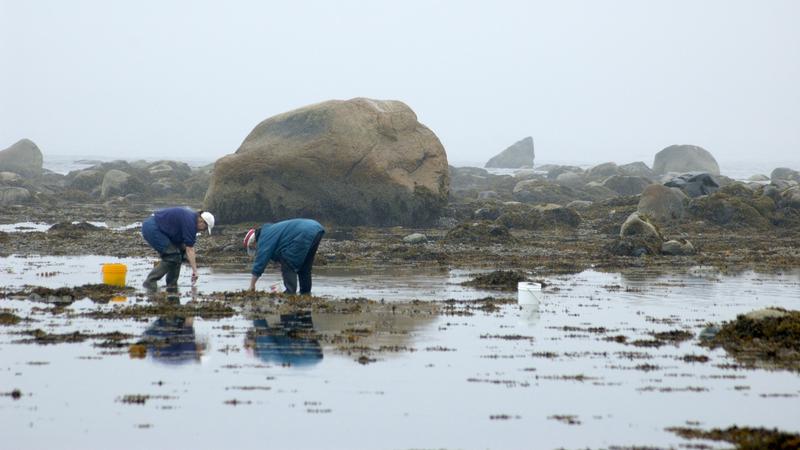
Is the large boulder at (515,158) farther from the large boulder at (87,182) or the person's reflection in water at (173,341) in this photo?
the person's reflection in water at (173,341)

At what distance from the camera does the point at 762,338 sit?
617 inches

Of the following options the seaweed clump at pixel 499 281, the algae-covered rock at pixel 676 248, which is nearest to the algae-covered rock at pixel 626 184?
the algae-covered rock at pixel 676 248

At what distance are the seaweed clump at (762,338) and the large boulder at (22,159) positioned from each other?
75.6 meters

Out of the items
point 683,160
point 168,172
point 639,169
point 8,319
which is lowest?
point 8,319

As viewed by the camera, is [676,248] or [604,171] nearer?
[676,248]

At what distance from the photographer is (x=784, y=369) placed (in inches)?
541

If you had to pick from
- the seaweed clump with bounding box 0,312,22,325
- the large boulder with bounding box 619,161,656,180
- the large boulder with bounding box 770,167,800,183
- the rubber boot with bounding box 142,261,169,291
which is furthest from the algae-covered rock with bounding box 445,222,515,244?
the large boulder with bounding box 619,161,656,180

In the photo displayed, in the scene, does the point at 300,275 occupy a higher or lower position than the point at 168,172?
lower

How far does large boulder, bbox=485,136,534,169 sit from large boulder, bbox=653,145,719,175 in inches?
1346

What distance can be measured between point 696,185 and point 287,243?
3098 centimetres

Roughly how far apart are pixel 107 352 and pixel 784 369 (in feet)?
26.9

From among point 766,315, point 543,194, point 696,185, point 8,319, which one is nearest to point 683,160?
point 543,194

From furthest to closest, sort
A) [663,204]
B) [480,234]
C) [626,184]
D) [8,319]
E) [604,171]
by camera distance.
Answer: [604,171] → [626,184] → [663,204] → [480,234] → [8,319]

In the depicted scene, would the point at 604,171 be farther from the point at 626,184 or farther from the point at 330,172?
the point at 330,172
